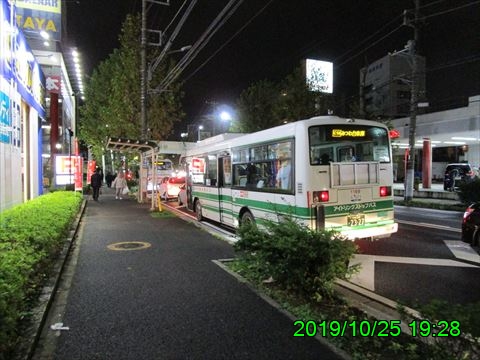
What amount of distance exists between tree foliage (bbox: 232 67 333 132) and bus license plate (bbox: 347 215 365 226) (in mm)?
18777

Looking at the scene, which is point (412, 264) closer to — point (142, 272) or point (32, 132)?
point (142, 272)

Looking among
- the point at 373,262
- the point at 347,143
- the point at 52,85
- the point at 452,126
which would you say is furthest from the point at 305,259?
the point at 452,126

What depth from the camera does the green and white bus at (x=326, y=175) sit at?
8.02 m

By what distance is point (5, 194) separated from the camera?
32.8 feet

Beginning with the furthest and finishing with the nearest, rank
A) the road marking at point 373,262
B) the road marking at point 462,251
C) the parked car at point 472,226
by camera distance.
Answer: the parked car at point 472,226, the road marking at point 462,251, the road marking at point 373,262

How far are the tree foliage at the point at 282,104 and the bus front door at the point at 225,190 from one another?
15.7m

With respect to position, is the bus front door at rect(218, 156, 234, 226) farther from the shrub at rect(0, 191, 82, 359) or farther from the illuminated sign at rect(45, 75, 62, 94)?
the illuminated sign at rect(45, 75, 62, 94)

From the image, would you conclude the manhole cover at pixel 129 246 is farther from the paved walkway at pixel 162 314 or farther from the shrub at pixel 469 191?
the shrub at pixel 469 191

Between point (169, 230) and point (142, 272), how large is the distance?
16.3 ft

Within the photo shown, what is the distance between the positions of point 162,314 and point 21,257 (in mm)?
1909

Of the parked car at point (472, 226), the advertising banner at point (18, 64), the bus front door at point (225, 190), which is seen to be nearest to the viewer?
the parked car at point (472, 226)

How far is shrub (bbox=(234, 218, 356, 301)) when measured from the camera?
537 cm

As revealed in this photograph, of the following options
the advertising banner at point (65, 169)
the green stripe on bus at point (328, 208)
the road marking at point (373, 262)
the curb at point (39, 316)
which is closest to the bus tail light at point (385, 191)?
the green stripe on bus at point (328, 208)

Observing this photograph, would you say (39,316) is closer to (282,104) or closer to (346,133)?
(346,133)
